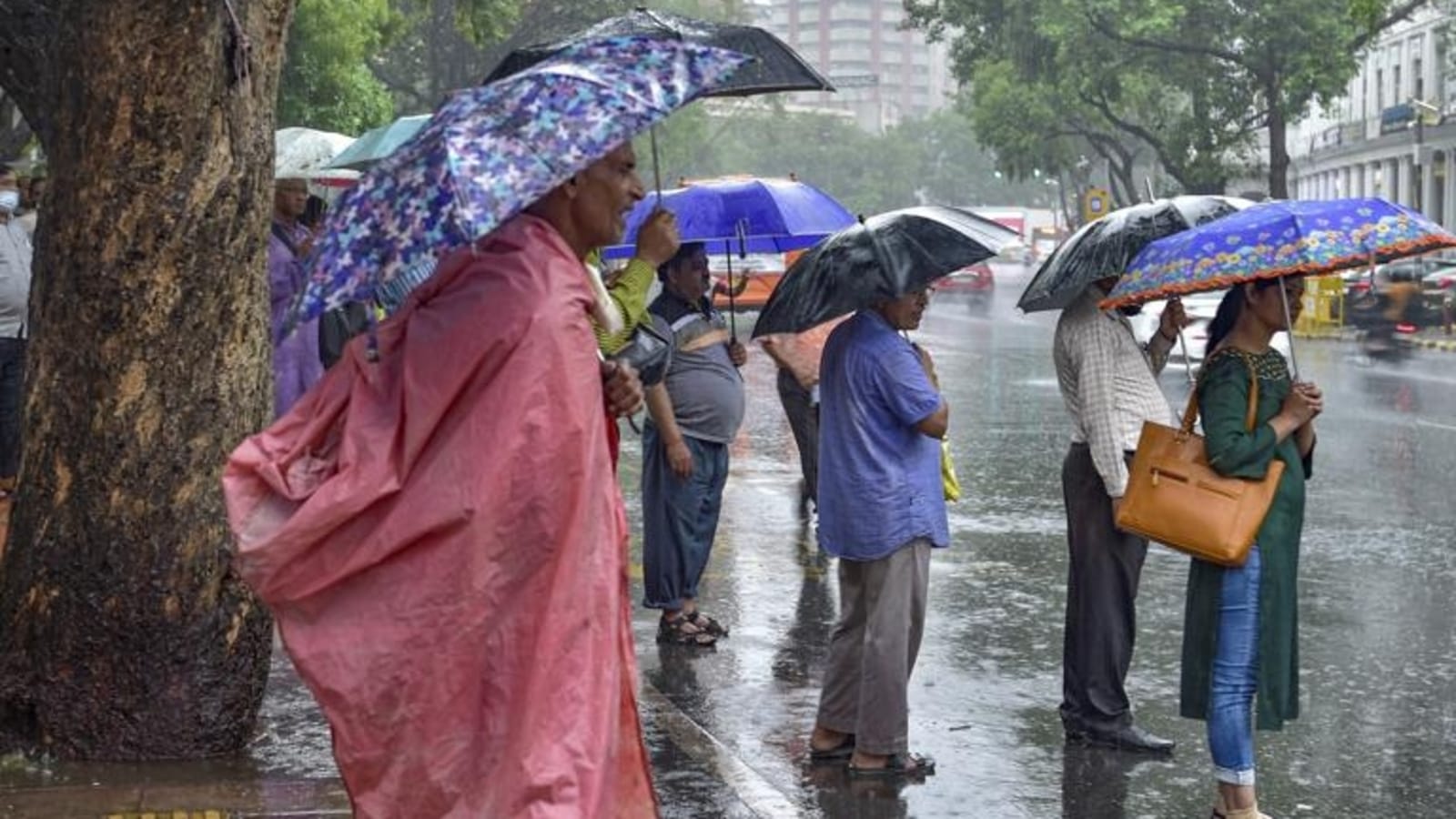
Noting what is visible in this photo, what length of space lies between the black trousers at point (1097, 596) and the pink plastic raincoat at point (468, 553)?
138 inches

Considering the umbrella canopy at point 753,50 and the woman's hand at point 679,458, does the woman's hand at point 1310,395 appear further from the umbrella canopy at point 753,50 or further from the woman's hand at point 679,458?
the woman's hand at point 679,458

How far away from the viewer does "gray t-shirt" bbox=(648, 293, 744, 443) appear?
374 inches

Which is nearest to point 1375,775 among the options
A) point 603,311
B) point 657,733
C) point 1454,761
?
point 1454,761

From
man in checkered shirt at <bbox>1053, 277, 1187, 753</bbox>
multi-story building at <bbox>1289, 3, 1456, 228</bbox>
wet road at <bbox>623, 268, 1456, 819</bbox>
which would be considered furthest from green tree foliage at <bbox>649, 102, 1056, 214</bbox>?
man in checkered shirt at <bbox>1053, 277, 1187, 753</bbox>

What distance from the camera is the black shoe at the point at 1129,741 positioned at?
7574 mm

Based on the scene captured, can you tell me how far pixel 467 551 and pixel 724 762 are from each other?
310 centimetres

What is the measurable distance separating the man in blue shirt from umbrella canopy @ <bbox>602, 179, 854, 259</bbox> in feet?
8.84

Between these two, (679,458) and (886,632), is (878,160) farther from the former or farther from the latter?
(886,632)

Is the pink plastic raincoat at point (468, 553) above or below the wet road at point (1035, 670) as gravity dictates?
above

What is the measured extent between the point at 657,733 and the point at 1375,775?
2330 millimetres

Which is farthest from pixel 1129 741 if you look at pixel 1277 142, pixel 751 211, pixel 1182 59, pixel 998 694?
→ pixel 1182 59

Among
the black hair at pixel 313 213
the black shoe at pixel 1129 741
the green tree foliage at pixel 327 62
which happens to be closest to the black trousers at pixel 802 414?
the black hair at pixel 313 213

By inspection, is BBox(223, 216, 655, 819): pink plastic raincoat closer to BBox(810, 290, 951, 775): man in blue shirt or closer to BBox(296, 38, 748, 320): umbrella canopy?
BBox(296, 38, 748, 320): umbrella canopy

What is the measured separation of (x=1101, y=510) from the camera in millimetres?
Result: 7641
